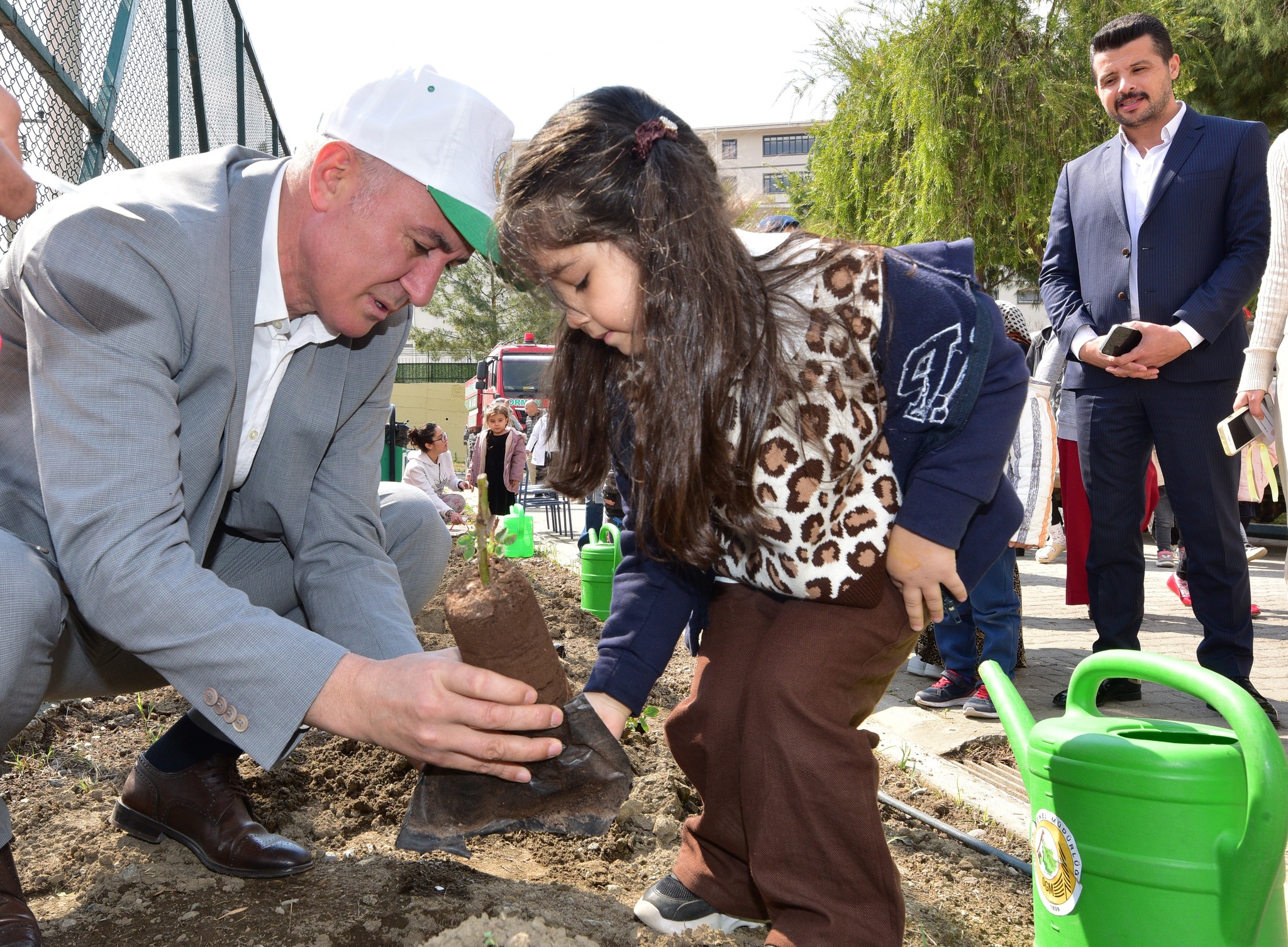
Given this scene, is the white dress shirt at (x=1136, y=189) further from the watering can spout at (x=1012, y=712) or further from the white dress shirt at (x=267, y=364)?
the white dress shirt at (x=267, y=364)

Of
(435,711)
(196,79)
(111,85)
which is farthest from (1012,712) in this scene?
(196,79)

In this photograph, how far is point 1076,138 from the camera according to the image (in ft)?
35.4

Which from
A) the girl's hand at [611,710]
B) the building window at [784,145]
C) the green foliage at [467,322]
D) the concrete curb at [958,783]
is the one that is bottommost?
the green foliage at [467,322]

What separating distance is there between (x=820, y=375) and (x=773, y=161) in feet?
204

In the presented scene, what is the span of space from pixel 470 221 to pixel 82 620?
44.1 inches

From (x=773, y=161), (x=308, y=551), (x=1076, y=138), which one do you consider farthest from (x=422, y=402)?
(x=773, y=161)

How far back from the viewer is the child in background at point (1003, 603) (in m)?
3.72

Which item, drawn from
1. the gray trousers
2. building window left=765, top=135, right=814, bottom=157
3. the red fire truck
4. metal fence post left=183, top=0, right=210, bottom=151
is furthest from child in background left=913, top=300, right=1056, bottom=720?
building window left=765, top=135, right=814, bottom=157

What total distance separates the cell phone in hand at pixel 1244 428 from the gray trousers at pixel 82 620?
2421mm

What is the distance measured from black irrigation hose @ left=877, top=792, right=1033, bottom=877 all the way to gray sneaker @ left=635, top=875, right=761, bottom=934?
625mm

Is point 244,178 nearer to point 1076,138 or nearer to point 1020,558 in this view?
point 1020,558

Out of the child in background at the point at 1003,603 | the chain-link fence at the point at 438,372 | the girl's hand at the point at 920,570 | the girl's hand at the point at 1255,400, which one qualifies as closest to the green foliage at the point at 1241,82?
the child in background at the point at 1003,603

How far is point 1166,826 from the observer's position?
152cm

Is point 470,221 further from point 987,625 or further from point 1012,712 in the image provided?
point 987,625
